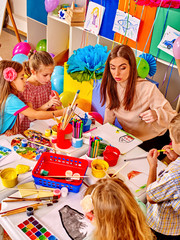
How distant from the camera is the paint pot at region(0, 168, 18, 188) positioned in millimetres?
1245

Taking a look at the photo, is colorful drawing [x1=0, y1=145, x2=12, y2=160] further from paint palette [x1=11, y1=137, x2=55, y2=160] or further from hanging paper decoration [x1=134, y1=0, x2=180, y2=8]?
hanging paper decoration [x1=134, y1=0, x2=180, y2=8]

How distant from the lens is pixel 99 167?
1.40 metres

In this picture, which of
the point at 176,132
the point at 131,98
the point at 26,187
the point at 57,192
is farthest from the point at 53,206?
the point at 131,98

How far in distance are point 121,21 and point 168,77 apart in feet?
2.56

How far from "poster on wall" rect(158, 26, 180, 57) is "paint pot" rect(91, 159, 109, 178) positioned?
1236 millimetres

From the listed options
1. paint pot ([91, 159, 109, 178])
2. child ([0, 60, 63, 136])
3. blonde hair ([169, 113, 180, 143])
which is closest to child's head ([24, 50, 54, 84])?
child ([0, 60, 63, 136])

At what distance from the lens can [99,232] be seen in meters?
0.91

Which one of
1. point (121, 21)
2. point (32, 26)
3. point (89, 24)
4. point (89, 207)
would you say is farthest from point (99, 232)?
point (32, 26)

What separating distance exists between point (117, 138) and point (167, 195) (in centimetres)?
66

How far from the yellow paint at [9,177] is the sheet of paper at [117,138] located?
0.62 m

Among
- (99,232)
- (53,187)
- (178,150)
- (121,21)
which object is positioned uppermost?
(121,21)

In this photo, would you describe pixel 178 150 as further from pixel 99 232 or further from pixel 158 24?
pixel 158 24

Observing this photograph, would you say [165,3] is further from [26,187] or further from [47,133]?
[26,187]

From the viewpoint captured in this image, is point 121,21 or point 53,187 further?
point 121,21
